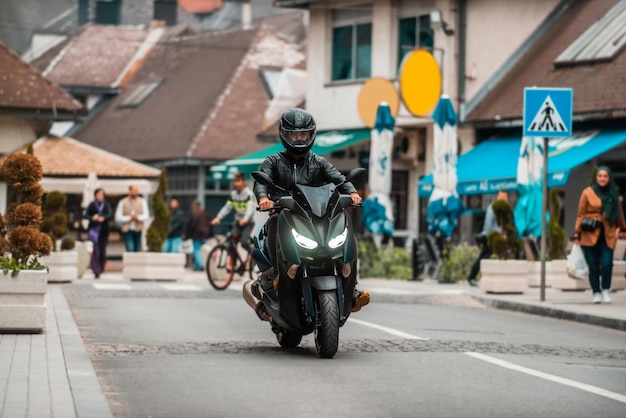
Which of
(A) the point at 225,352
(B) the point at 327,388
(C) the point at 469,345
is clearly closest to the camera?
(B) the point at 327,388

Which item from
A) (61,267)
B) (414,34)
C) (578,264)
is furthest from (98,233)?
(414,34)

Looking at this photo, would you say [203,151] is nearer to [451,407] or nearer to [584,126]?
[584,126]

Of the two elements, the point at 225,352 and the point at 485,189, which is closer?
the point at 225,352

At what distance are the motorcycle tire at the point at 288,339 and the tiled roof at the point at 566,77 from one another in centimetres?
1881

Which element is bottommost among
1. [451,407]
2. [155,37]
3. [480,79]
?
[451,407]

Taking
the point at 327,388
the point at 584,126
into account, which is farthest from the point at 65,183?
the point at 327,388

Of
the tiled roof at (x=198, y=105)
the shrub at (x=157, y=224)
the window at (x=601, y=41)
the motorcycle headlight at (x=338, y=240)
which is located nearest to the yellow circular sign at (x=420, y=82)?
the window at (x=601, y=41)

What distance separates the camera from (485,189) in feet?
104

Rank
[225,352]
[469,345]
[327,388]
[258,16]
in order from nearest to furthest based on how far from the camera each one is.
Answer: [327,388] < [225,352] < [469,345] < [258,16]

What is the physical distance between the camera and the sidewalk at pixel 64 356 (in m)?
8.85

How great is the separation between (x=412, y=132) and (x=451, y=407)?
97.4ft

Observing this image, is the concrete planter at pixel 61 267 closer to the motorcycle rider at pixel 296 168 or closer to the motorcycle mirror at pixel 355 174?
the motorcycle rider at pixel 296 168

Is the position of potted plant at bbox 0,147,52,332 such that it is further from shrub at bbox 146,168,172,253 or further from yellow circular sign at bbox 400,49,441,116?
yellow circular sign at bbox 400,49,441,116

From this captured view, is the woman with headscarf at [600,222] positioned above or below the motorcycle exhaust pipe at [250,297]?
above
